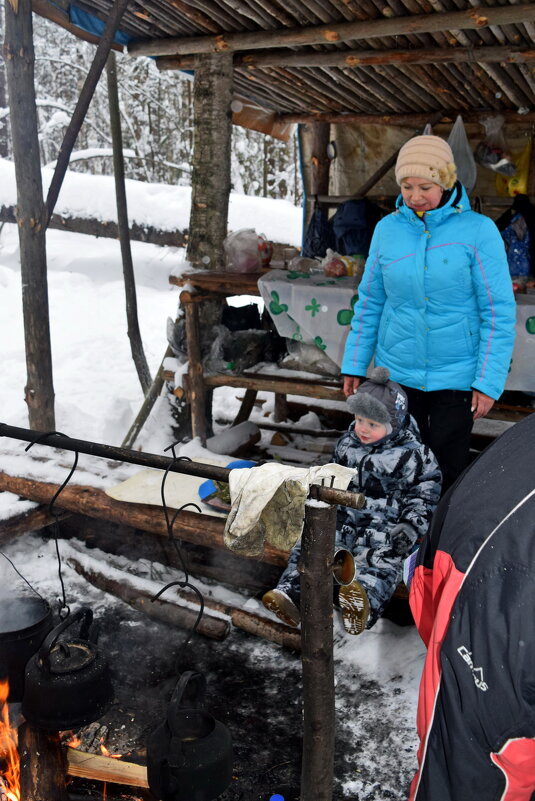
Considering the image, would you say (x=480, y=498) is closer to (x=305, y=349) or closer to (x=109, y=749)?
(x=109, y=749)

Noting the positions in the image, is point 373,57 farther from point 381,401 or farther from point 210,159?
point 381,401

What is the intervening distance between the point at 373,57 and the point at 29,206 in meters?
2.92

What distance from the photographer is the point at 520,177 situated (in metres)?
8.28

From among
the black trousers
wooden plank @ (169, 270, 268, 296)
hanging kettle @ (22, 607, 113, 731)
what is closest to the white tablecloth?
wooden plank @ (169, 270, 268, 296)

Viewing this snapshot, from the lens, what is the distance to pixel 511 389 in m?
5.05

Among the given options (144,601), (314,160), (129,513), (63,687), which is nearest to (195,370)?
(129,513)

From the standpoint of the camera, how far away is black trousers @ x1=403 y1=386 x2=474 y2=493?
3926 millimetres

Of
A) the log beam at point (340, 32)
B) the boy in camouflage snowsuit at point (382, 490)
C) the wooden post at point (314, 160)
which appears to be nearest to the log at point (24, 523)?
the boy in camouflage snowsuit at point (382, 490)

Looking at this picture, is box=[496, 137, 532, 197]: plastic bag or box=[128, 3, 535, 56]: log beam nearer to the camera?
box=[128, 3, 535, 56]: log beam

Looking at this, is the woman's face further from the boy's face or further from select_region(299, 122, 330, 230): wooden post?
select_region(299, 122, 330, 230): wooden post

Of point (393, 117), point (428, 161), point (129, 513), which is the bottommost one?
point (129, 513)

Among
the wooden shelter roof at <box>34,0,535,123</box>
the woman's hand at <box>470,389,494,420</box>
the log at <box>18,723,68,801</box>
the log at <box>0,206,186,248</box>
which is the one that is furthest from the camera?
the log at <box>0,206,186,248</box>

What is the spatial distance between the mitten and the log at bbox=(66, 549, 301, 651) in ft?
2.24

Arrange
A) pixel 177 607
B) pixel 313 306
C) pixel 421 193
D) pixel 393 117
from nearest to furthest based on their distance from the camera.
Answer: pixel 421 193
pixel 177 607
pixel 313 306
pixel 393 117
